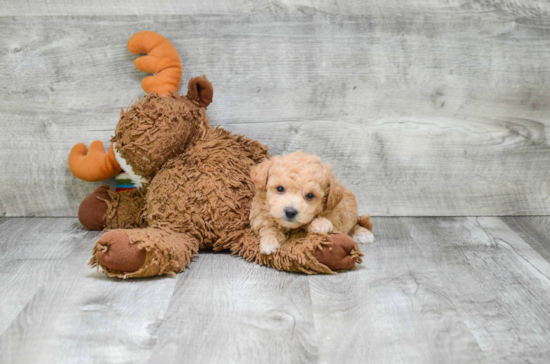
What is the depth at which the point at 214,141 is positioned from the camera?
1408mm

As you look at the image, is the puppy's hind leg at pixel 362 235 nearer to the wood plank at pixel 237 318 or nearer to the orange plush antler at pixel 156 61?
the wood plank at pixel 237 318

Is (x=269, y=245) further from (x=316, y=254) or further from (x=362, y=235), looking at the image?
(x=362, y=235)

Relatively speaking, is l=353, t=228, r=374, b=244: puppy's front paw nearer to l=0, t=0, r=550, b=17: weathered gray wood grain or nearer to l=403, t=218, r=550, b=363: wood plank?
l=403, t=218, r=550, b=363: wood plank

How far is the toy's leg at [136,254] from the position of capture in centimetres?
113

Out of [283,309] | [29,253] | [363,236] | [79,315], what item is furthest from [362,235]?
[29,253]

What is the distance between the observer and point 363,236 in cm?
147

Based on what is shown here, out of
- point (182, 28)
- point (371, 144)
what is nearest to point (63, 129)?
point (182, 28)

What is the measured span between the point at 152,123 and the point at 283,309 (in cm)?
61

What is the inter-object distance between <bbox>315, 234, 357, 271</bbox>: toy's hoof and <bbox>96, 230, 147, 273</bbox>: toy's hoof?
44 cm

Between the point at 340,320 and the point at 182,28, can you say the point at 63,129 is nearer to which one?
the point at 182,28

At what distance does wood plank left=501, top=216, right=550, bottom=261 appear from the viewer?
1.47 meters

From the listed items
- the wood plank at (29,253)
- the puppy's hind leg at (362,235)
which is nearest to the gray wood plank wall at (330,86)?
the wood plank at (29,253)

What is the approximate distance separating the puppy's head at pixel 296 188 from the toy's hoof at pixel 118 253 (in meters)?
0.34

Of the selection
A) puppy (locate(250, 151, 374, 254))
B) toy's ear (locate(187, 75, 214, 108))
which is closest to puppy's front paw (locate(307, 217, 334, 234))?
puppy (locate(250, 151, 374, 254))
